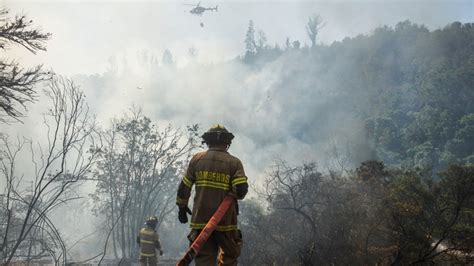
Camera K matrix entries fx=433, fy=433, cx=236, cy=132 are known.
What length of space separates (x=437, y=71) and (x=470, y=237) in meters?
52.5

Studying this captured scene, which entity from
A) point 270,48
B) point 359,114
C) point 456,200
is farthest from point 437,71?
point 456,200

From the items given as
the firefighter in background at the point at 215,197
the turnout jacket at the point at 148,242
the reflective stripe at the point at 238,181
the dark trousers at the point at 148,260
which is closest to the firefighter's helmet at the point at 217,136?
the firefighter in background at the point at 215,197

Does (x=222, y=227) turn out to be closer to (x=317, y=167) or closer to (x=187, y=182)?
(x=187, y=182)

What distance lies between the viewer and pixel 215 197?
13.7 feet

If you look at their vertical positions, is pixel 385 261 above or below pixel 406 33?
below

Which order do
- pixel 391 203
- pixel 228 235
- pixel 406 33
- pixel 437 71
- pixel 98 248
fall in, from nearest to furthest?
pixel 228 235 < pixel 391 203 < pixel 98 248 < pixel 437 71 < pixel 406 33

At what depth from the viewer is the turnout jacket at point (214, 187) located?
416 cm

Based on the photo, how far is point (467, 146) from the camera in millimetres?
44250

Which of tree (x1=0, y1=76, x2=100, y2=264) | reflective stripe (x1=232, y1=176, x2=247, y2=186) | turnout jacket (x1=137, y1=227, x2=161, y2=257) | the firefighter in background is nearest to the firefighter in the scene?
turnout jacket (x1=137, y1=227, x2=161, y2=257)

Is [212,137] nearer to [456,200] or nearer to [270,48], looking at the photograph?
[456,200]

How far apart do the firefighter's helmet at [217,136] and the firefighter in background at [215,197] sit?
128 mm

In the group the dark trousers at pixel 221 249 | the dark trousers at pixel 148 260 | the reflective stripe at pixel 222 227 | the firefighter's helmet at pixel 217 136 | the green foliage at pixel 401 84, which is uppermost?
the green foliage at pixel 401 84

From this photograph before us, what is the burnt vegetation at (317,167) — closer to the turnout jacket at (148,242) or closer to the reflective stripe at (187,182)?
the turnout jacket at (148,242)

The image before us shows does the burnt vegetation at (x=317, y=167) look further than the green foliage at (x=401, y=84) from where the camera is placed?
No
